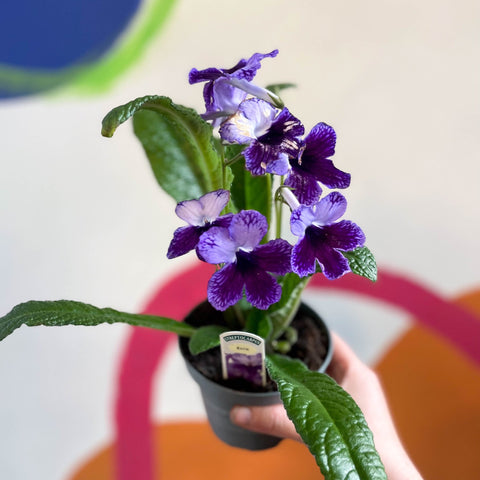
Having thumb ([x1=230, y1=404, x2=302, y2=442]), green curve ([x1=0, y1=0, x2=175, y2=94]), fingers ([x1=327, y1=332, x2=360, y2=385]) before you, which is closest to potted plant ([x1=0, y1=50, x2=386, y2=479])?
thumb ([x1=230, y1=404, x2=302, y2=442])

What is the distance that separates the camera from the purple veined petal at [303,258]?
745 millimetres

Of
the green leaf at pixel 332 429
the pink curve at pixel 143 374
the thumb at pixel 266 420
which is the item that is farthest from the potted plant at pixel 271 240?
the pink curve at pixel 143 374

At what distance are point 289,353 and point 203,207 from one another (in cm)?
41

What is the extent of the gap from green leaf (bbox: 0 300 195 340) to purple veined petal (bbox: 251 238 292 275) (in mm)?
240

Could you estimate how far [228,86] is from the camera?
2.61 feet

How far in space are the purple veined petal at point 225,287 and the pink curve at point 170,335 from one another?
84 cm

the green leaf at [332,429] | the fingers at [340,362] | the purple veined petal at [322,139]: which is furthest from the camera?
the fingers at [340,362]

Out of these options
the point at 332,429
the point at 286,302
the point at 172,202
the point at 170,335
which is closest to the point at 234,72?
the point at 286,302

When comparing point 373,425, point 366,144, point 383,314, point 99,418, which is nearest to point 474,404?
point 383,314

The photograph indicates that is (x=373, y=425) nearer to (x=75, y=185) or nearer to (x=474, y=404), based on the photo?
(x=474, y=404)

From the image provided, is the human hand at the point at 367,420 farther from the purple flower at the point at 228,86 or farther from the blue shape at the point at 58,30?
the blue shape at the point at 58,30

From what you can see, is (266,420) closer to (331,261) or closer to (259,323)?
(259,323)

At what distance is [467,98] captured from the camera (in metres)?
1.96

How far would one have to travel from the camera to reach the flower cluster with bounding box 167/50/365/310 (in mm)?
743
